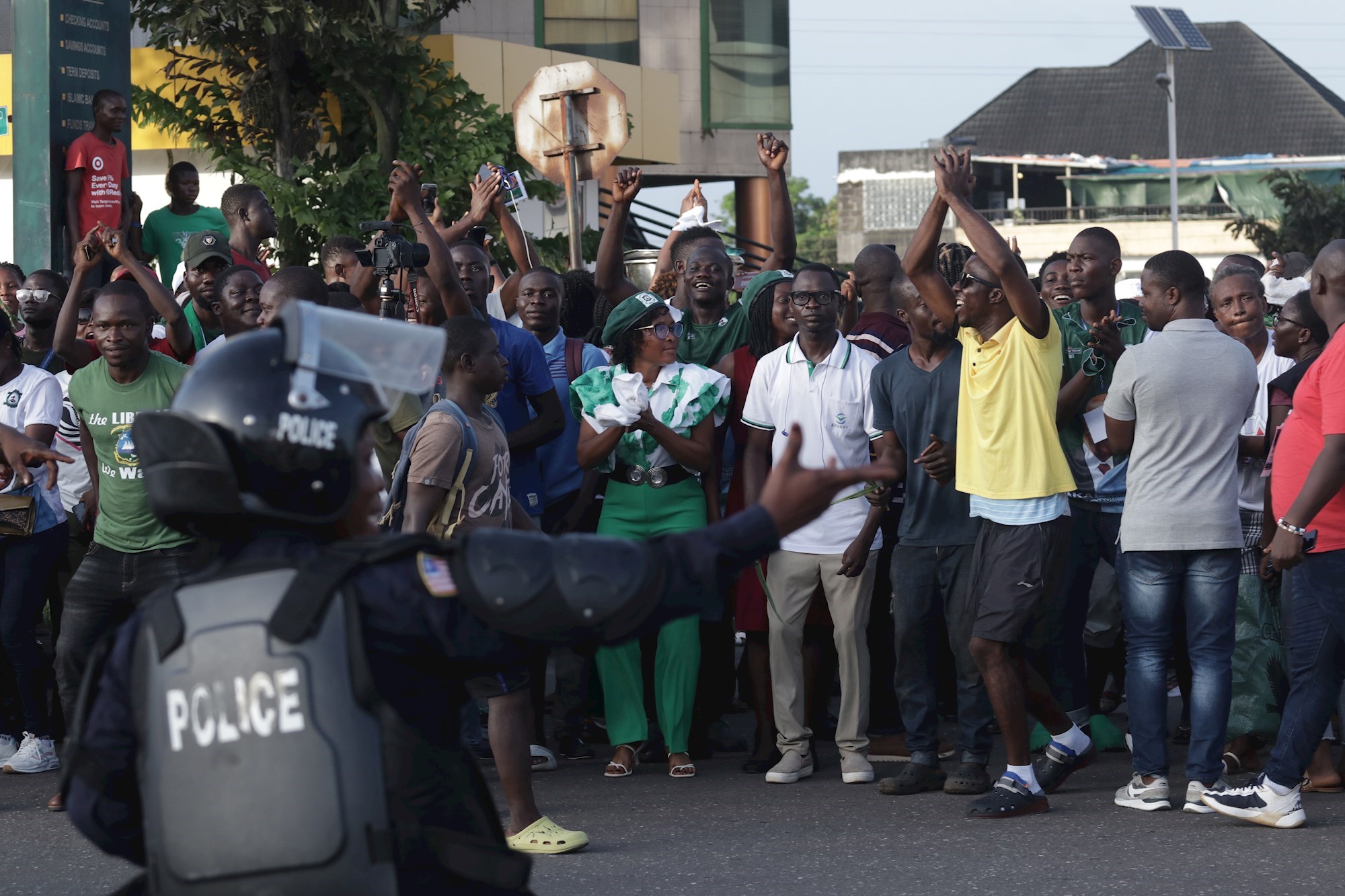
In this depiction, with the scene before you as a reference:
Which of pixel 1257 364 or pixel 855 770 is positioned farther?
pixel 1257 364

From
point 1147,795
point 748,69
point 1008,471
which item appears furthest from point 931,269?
point 748,69

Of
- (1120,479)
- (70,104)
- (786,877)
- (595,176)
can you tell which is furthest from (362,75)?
(786,877)

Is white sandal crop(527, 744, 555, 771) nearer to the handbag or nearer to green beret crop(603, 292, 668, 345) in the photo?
green beret crop(603, 292, 668, 345)

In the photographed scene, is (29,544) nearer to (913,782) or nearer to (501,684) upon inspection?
(501,684)

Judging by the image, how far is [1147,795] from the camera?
6102 millimetres

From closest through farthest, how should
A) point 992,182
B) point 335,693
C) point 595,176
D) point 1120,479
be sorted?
point 335,693, point 1120,479, point 595,176, point 992,182

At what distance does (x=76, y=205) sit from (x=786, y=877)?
7.61 meters

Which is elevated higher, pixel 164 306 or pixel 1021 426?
pixel 164 306

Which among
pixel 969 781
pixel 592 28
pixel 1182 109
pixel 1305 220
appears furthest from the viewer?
pixel 1182 109

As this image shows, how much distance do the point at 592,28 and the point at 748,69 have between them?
10.2 ft

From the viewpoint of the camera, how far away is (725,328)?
25.5 ft

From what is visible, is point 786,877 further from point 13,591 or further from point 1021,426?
point 13,591

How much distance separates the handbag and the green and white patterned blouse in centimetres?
231

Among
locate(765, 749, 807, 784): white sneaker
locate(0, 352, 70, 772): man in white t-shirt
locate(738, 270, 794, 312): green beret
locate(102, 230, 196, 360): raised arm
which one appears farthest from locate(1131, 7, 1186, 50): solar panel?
locate(0, 352, 70, 772): man in white t-shirt
